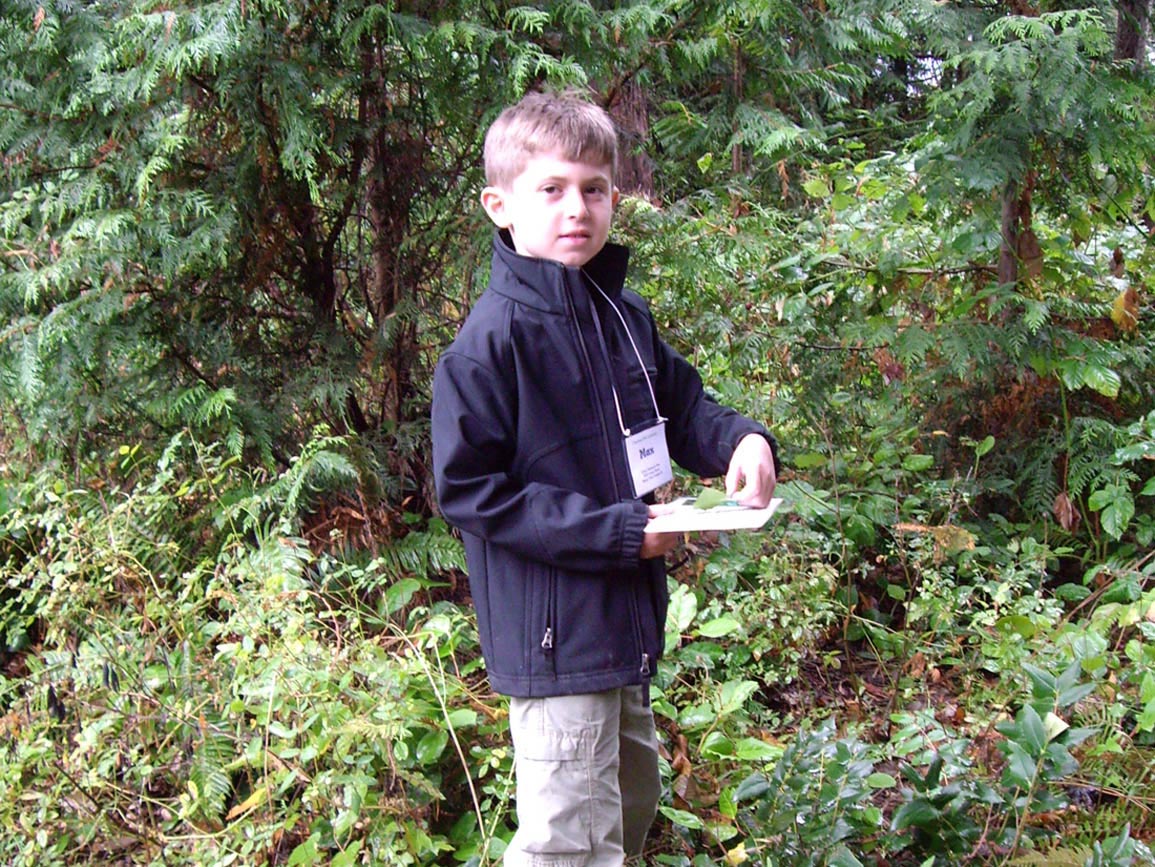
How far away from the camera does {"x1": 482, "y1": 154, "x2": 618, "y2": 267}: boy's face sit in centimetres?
224

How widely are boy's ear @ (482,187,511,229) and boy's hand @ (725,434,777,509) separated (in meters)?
0.77

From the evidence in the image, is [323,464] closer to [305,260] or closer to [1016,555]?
[305,260]

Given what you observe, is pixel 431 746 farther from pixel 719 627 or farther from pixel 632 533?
pixel 632 533

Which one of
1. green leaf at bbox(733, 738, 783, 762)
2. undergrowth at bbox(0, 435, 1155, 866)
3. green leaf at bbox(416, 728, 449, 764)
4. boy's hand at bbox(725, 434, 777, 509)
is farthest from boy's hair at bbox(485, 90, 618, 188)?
green leaf at bbox(733, 738, 783, 762)

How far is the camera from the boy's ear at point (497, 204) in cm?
236

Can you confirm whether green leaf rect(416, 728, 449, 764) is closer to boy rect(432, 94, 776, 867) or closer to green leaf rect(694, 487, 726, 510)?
boy rect(432, 94, 776, 867)

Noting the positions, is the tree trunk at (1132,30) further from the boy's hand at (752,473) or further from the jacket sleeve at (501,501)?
the jacket sleeve at (501,501)

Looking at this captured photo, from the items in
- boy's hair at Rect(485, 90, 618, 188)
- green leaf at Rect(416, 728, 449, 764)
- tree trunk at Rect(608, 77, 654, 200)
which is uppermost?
tree trunk at Rect(608, 77, 654, 200)

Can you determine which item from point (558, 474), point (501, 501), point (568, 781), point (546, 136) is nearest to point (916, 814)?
point (568, 781)

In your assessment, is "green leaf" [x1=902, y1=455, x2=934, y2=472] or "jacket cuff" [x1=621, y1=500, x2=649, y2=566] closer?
"jacket cuff" [x1=621, y1=500, x2=649, y2=566]

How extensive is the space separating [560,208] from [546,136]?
164mm

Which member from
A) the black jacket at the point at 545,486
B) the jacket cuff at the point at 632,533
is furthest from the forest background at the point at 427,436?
the jacket cuff at the point at 632,533

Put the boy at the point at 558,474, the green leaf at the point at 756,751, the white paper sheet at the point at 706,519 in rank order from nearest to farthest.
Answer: the white paper sheet at the point at 706,519
the boy at the point at 558,474
the green leaf at the point at 756,751

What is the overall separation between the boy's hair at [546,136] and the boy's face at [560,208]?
0.02 meters
